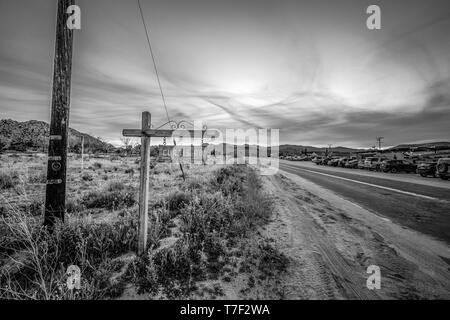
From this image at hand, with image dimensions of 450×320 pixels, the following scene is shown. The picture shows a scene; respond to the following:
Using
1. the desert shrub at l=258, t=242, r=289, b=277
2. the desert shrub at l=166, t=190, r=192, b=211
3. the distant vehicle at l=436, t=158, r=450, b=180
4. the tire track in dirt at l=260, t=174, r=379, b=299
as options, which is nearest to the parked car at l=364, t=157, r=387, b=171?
the distant vehicle at l=436, t=158, r=450, b=180

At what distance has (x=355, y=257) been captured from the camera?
3648mm

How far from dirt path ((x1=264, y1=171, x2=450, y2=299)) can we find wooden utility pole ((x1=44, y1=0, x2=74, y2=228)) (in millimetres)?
4359

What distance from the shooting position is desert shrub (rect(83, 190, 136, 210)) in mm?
6318

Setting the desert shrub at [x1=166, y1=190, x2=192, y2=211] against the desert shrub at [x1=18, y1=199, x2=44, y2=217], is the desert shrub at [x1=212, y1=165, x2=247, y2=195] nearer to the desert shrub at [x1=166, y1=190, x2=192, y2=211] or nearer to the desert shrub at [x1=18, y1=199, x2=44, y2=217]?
the desert shrub at [x1=166, y1=190, x2=192, y2=211]

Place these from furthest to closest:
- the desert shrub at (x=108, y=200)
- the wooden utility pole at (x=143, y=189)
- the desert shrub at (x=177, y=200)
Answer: the desert shrub at (x=108, y=200) → the desert shrub at (x=177, y=200) → the wooden utility pole at (x=143, y=189)

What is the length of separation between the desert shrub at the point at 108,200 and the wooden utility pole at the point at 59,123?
2446mm

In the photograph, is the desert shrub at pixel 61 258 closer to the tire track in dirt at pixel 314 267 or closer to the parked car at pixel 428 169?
the tire track in dirt at pixel 314 267

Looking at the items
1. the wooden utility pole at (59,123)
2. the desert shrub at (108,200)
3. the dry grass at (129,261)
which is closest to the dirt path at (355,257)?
the dry grass at (129,261)

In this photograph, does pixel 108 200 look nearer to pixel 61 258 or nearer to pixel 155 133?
pixel 61 258

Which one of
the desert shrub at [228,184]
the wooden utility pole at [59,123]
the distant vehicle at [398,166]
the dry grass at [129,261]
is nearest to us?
the dry grass at [129,261]

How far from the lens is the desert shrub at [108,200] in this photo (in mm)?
6318
